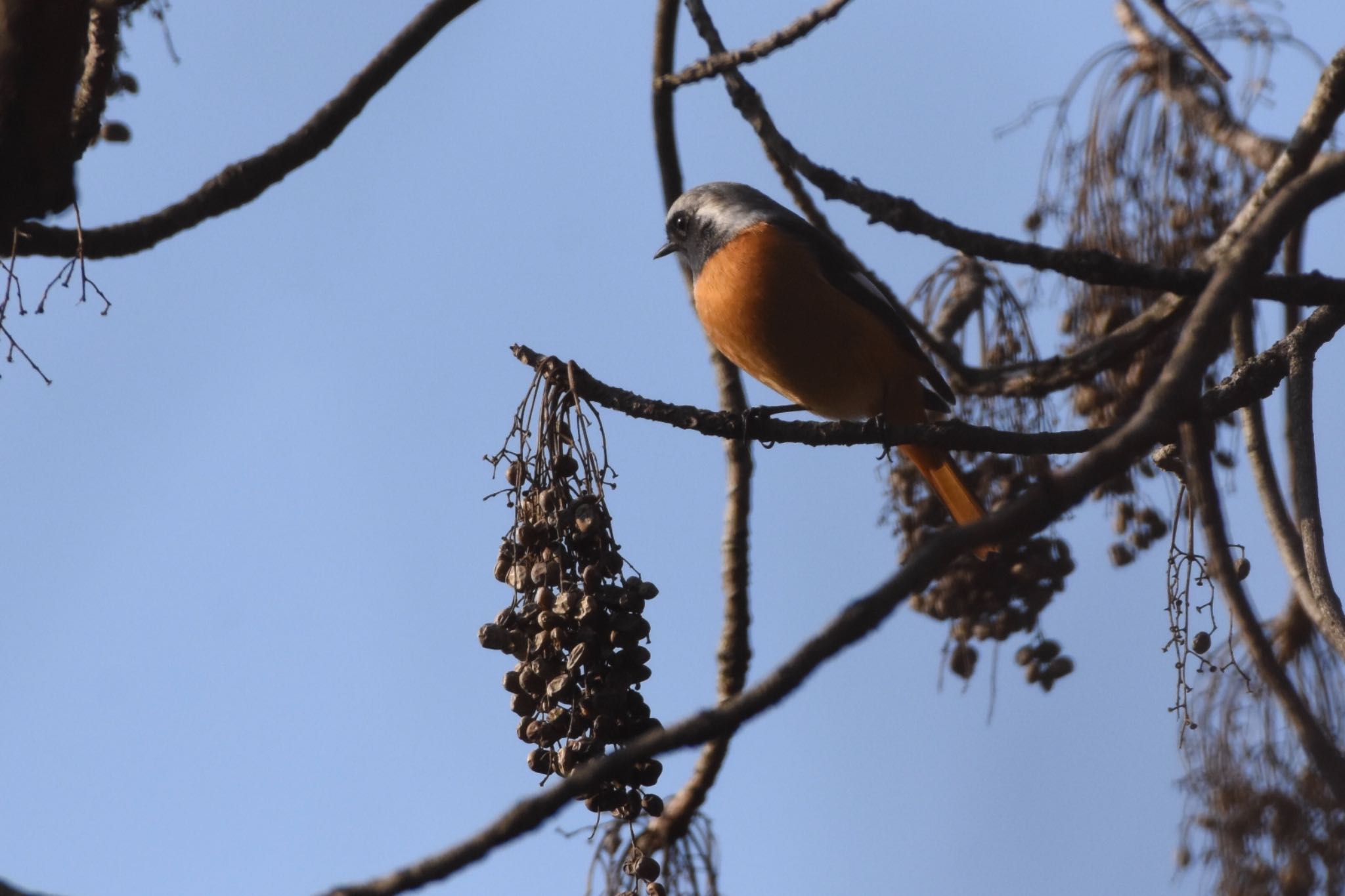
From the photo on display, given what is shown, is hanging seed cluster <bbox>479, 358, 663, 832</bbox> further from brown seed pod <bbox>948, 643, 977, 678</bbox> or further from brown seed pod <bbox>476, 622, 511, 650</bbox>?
brown seed pod <bbox>948, 643, 977, 678</bbox>

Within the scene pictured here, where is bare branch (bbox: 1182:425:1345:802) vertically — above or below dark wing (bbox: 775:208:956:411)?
below

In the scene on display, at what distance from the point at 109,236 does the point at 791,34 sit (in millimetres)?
1935

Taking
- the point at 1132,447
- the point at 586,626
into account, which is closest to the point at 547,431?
the point at 586,626

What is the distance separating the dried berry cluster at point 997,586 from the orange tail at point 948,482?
8 cm

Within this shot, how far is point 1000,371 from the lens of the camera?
15.0 feet

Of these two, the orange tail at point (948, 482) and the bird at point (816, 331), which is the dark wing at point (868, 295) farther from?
the orange tail at point (948, 482)

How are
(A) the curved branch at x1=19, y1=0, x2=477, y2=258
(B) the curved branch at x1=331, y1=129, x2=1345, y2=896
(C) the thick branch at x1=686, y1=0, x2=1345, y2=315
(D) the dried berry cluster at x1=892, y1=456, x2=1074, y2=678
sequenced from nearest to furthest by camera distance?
1. (B) the curved branch at x1=331, y1=129, x2=1345, y2=896
2. (C) the thick branch at x1=686, y1=0, x2=1345, y2=315
3. (A) the curved branch at x1=19, y1=0, x2=477, y2=258
4. (D) the dried berry cluster at x1=892, y1=456, x2=1074, y2=678

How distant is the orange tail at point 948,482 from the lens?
4395 millimetres

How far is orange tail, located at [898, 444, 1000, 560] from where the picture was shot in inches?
173

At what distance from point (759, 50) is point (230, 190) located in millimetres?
1551

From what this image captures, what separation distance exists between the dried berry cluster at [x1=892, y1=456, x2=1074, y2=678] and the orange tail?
0.25ft

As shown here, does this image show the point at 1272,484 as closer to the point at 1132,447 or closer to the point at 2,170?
the point at 1132,447

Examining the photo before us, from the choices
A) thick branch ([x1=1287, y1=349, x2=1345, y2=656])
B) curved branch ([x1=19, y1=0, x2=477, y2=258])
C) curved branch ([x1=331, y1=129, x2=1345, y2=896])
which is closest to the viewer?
curved branch ([x1=331, y1=129, x2=1345, y2=896])

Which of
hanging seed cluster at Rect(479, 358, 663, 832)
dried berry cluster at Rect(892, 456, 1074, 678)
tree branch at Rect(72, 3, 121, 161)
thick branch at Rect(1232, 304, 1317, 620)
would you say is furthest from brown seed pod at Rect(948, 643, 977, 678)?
tree branch at Rect(72, 3, 121, 161)
